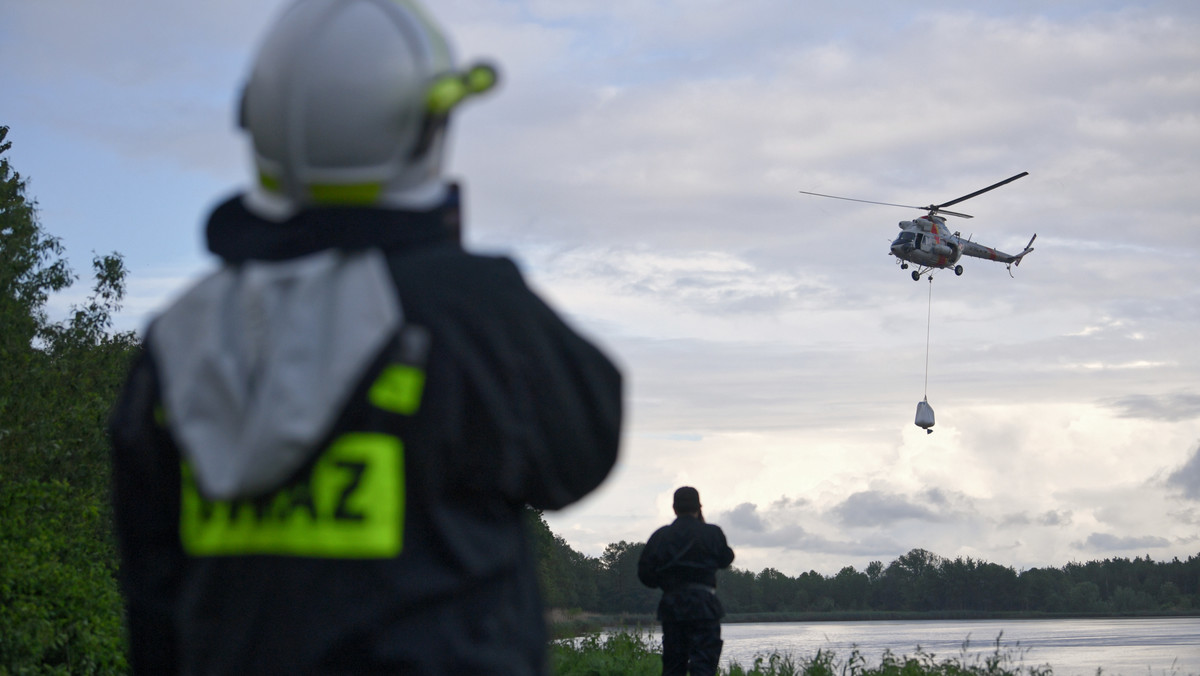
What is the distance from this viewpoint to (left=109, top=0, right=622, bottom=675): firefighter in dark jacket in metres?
1.53

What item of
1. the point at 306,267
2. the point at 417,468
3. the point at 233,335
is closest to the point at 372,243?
the point at 306,267

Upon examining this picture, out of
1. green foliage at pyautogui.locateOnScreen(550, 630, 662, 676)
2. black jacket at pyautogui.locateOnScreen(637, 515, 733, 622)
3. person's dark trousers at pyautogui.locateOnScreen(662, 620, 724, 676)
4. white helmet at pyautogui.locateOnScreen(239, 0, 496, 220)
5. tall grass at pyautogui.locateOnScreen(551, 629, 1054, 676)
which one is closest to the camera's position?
white helmet at pyautogui.locateOnScreen(239, 0, 496, 220)

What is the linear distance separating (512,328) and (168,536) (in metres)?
0.65

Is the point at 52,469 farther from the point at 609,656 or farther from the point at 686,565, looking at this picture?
the point at 686,565

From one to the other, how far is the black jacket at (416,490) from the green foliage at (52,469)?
961 centimetres

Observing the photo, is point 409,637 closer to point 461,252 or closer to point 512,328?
point 512,328

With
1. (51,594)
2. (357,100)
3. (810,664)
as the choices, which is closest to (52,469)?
(51,594)

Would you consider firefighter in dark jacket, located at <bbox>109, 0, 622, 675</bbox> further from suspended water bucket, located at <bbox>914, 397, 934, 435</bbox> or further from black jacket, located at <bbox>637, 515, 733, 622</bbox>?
suspended water bucket, located at <bbox>914, 397, 934, 435</bbox>

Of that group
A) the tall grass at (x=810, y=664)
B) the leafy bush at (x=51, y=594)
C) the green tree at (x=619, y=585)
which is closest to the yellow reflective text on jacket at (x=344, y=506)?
the leafy bush at (x=51, y=594)

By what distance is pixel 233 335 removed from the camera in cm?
162

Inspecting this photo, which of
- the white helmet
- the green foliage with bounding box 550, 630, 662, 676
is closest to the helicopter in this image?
the green foliage with bounding box 550, 630, 662, 676

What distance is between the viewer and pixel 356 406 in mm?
1524

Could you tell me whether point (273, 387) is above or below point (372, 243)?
below

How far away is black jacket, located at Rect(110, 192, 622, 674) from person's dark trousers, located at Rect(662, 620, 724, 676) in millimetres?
8536
